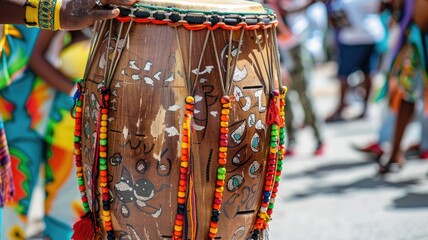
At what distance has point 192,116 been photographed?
7.47 ft

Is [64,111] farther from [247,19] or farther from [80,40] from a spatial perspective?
[247,19]

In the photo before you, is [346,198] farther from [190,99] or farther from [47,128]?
[190,99]

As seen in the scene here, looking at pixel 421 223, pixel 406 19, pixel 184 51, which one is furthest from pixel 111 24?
pixel 406 19

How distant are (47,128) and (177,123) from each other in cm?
146

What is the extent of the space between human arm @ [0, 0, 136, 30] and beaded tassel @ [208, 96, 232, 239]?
1.41 feet

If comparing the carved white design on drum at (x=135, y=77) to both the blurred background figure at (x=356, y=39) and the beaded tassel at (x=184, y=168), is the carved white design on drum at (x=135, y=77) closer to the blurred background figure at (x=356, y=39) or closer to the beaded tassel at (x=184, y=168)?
the beaded tassel at (x=184, y=168)

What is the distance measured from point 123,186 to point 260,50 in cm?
61

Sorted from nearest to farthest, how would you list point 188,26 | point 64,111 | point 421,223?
point 188,26
point 64,111
point 421,223

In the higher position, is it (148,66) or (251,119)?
(148,66)

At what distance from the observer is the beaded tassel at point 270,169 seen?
2430 millimetres

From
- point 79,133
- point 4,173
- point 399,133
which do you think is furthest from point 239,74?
point 399,133

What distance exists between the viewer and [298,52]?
251 inches

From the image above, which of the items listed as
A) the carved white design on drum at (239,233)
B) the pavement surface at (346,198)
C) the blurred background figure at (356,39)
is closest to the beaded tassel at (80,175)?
the carved white design on drum at (239,233)

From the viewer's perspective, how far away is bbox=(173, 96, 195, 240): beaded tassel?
2256 mm
